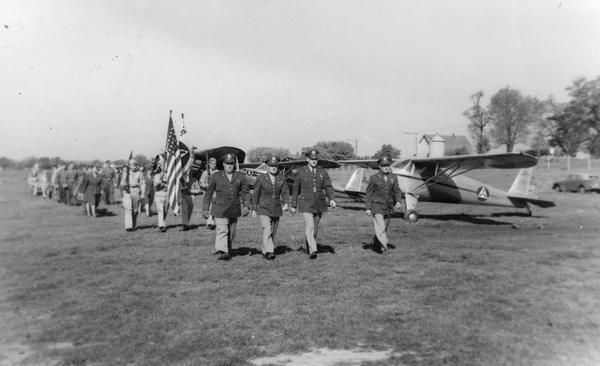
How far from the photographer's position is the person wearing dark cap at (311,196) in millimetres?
8469

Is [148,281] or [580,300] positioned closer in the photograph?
[580,300]

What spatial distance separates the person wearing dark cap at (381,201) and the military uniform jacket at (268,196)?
1.74 m

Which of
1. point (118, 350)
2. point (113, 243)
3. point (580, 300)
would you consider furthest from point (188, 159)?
point (580, 300)

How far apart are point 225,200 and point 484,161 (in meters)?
9.98

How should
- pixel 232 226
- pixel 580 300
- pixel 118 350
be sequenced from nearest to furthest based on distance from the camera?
pixel 118 350 → pixel 580 300 → pixel 232 226

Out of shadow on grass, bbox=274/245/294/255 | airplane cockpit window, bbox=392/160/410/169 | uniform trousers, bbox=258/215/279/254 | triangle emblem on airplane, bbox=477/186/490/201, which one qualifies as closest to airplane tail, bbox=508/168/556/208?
triangle emblem on airplane, bbox=477/186/490/201

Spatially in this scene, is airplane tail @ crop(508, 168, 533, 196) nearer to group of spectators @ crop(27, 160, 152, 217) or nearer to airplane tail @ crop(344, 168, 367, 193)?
airplane tail @ crop(344, 168, 367, 193)

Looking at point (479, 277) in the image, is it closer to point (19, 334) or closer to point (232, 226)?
point (232, 226)

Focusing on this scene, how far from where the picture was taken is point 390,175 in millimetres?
9219

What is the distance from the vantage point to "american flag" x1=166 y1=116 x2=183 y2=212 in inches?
450

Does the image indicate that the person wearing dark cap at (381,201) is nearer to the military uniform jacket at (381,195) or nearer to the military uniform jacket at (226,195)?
the military uniform jacket at (381,195)

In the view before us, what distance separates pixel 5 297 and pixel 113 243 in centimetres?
416

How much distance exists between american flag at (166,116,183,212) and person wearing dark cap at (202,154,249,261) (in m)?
3.15

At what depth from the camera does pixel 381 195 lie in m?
8.89
